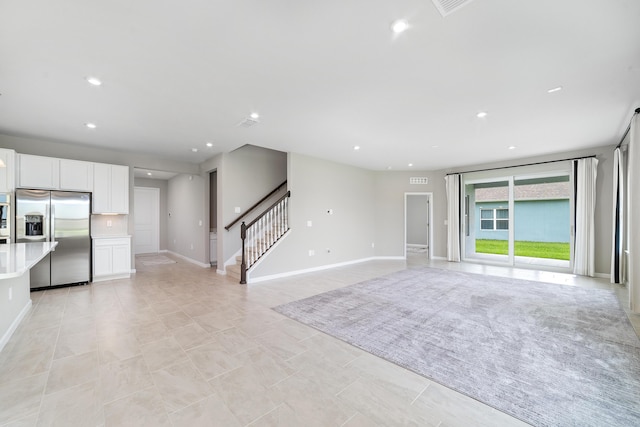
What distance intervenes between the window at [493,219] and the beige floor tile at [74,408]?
9.32 m

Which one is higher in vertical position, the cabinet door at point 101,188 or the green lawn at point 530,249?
the cabinet door at point 101,188

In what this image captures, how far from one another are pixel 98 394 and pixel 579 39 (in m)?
4.79

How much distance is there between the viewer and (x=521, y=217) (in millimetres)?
7383

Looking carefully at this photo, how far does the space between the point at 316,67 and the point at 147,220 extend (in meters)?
8.94

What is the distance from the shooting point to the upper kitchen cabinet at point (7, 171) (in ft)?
14.0

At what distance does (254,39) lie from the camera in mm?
2174

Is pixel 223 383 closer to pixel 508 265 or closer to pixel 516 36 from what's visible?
pixel 516 36

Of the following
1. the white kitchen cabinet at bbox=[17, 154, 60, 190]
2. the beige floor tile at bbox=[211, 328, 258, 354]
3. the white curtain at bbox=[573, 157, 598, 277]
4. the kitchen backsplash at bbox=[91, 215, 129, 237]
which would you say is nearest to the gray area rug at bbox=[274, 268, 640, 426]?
the beige floor tile at bbox=[211, 328, 258, 354]

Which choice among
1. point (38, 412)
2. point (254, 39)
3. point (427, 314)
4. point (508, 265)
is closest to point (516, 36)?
point (254, 39)

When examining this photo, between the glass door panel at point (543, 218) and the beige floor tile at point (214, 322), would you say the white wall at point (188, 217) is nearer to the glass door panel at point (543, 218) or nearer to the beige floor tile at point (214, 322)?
the beige floor tile at point (214, 322)

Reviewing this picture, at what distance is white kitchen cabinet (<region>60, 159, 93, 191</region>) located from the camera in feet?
16.2

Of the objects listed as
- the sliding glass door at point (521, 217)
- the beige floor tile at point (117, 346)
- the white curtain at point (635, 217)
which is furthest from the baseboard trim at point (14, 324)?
the sliding glass door at point (521, 217)

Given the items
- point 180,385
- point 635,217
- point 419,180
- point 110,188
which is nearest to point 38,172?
point 110,188

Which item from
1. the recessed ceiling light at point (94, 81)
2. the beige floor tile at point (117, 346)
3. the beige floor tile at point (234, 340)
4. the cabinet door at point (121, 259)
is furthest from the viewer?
the cabinet door at point (121, 259)
